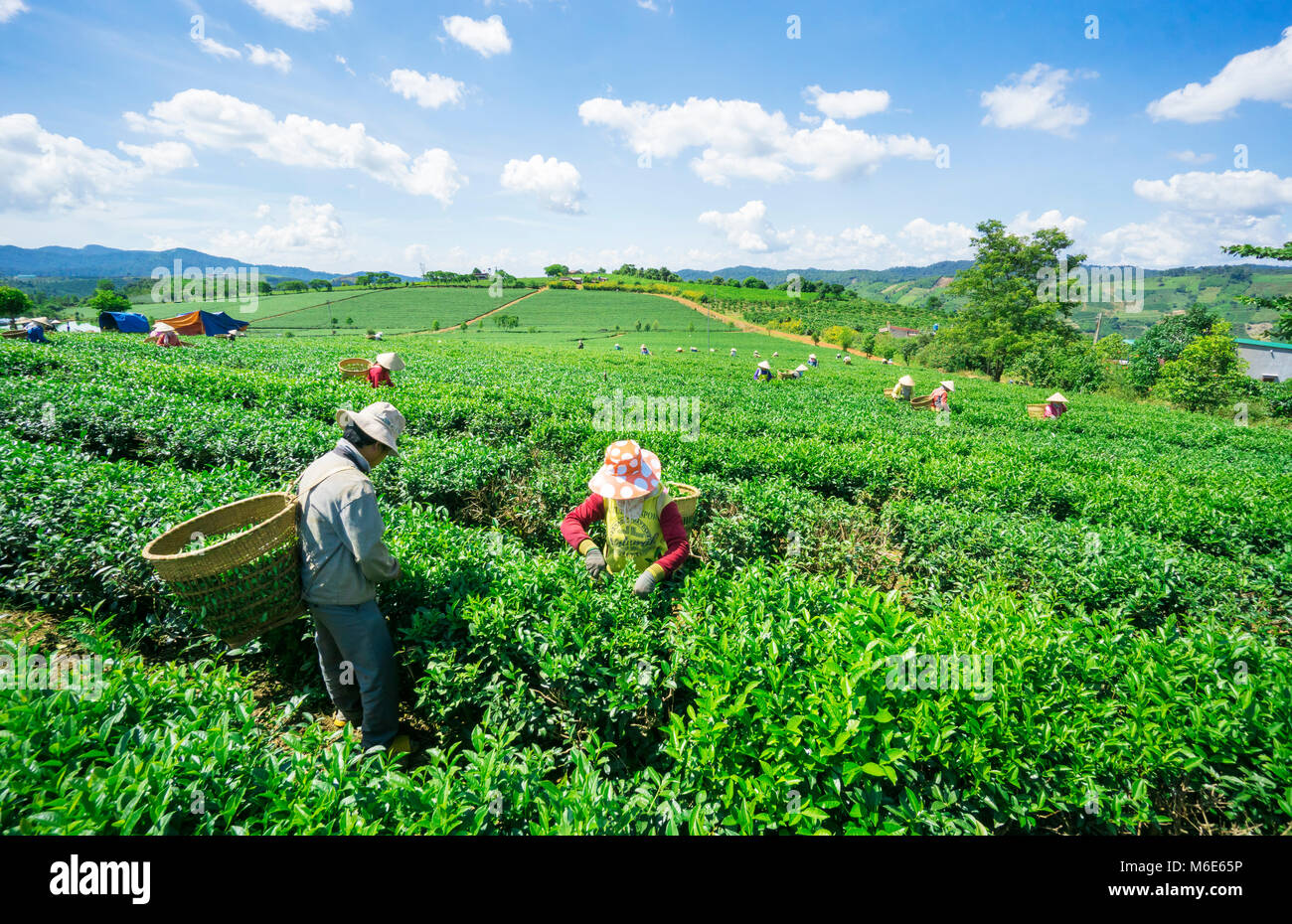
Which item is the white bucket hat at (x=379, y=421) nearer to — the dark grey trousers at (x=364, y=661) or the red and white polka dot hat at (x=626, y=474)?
the dark grey trousers at (x=364, y=661)

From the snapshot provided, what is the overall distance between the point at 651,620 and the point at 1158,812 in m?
2.68

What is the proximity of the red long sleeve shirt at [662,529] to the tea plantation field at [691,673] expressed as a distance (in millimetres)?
183

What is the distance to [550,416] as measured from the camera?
390 inches

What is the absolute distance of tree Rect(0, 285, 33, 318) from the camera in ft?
224

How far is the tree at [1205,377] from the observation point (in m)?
29.1

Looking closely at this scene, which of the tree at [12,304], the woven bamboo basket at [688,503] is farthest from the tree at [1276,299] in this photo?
the tree at [12,304]

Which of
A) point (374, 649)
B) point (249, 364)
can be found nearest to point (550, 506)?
point (374, 649)

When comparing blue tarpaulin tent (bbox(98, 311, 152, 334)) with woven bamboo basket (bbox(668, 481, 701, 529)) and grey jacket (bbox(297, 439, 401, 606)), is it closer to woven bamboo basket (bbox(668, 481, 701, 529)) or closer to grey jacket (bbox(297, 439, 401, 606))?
grey jacket (bbox(297, 439, 401, 606))

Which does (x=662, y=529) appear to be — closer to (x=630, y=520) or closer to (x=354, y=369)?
(x=630, y=520)

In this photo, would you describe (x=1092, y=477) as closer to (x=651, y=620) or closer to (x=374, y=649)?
(x=651, y=620)

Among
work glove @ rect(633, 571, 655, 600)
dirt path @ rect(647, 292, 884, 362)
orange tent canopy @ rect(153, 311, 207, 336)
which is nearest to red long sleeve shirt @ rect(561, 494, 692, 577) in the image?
work glove @ rect(633, 571, 655, 600)

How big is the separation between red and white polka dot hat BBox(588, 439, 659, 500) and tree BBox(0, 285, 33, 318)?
104408mm

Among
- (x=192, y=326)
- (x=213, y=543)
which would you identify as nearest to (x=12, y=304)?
(x=192, y=326)
